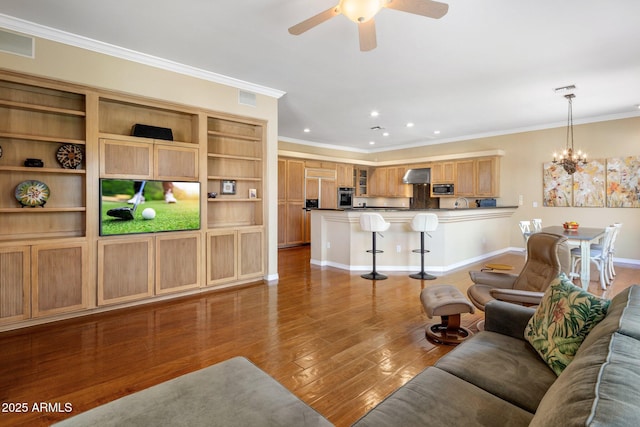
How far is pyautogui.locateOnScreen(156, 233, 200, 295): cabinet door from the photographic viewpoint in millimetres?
3951

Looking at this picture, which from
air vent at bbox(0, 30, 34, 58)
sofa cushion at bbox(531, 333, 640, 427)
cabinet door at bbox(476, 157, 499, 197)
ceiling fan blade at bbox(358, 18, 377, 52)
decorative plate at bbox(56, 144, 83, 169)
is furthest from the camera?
cabinet door at bbox(476, 157, 499, 197)

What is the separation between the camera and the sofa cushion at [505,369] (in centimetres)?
141

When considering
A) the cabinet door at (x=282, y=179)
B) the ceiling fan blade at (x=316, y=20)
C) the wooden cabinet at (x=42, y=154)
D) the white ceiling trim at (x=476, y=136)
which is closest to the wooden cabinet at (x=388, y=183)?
the white ceiling trim at (x=476, y=136)

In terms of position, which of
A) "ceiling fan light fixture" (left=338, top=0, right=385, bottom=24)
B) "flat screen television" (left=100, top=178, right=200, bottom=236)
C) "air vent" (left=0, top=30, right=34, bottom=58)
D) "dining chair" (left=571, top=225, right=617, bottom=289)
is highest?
"air vent" (left=0, top=30, right=34, bottom=58)

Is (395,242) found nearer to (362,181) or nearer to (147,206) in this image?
(147,206)

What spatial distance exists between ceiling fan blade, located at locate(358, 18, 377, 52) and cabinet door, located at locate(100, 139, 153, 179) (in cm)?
277

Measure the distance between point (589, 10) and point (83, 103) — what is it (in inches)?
201

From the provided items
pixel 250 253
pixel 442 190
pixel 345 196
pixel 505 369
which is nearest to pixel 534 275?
pixel 505 369

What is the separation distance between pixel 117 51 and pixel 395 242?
4.72 meters

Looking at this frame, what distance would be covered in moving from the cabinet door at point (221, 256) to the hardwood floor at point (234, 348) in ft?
0.86

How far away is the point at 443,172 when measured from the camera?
8.51 meters

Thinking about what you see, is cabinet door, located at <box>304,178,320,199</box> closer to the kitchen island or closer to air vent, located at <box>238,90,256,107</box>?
the kitchen island

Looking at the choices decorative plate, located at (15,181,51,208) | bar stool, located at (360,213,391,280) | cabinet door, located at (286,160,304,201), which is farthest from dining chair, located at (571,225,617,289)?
decorative plate, located at (15,181,51,208)

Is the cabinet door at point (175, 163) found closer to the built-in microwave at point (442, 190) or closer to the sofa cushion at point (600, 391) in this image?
the sofa cushion at point (600, 391)
